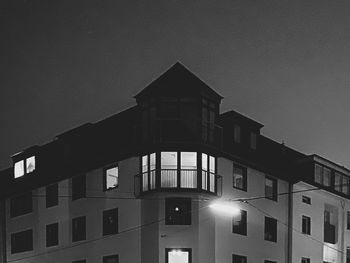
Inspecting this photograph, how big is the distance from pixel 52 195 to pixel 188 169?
1241cm

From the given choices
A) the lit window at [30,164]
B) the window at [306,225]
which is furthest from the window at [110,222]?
the window at [306,225]

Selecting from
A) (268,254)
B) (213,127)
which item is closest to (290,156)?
(268,254)

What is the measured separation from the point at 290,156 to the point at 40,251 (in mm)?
18505

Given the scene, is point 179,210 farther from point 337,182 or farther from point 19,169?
point 337,182

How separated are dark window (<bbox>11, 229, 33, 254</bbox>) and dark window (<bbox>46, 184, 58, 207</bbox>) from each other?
10.0 feet

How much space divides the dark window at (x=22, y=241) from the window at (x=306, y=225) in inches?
736

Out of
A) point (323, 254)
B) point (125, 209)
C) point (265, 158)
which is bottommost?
point (323, 254)

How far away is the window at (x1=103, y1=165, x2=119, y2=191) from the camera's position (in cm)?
3653

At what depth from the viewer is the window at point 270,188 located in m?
39.6

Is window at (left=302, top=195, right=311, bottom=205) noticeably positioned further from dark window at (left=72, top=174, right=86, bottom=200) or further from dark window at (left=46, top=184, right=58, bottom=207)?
dark window at (left=46, top=184, right=58, bottom=207)

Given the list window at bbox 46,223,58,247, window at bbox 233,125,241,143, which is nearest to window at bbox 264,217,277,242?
window at bbox 233,125,241,143

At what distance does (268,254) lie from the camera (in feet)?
127

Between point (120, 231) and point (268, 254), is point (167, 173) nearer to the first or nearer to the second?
point (120, 231)

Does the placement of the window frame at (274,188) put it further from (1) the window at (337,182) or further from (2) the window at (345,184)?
(2) the window at (345,184)
